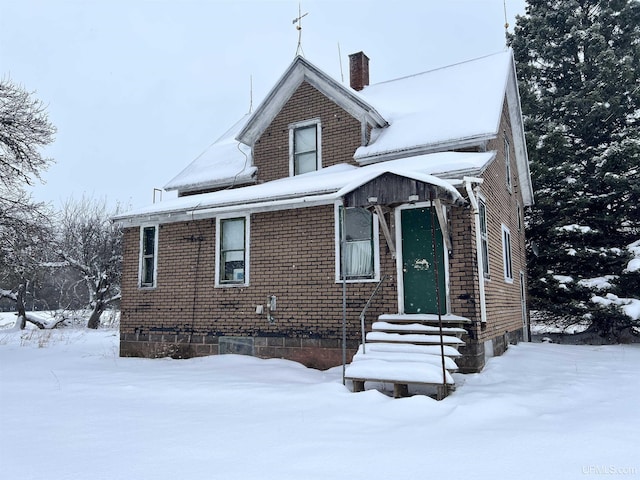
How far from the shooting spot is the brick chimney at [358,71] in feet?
46.2

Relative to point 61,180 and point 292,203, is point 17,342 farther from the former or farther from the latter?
point 61,180

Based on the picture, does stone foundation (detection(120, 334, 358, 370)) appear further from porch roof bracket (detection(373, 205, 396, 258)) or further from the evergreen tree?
the evergreen tree

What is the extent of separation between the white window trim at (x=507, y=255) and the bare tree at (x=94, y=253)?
1748cm

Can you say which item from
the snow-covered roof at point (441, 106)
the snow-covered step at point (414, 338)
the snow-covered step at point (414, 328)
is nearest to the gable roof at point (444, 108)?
the snow-covered roof at point (441, 106)

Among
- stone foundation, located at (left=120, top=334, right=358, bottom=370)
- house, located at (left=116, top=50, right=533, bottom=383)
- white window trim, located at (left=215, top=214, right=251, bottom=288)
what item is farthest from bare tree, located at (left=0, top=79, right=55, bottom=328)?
white window trim, located at (left=215, top=214, right=251, bottom=288)

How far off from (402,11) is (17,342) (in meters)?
102

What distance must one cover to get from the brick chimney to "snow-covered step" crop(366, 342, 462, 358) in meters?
9.30

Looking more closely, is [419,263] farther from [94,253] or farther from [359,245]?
[94,253]

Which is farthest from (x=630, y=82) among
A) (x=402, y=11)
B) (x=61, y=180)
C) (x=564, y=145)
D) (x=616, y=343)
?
(x=61, y=180)

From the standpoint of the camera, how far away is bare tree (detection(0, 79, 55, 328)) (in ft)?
43.9

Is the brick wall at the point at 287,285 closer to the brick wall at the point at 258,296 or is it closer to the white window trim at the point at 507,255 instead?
the brick wall at the point at 258,296

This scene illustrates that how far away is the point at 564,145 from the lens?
1602cm

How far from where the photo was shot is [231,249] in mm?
9984

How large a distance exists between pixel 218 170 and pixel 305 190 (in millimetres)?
4367
